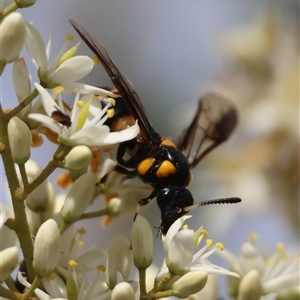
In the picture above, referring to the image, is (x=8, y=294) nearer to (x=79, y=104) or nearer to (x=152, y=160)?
(x=79, y=104)

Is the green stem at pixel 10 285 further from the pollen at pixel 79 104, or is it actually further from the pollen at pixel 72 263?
the pollen at pixel 79 104

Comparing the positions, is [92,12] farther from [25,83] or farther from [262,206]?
[25,83]

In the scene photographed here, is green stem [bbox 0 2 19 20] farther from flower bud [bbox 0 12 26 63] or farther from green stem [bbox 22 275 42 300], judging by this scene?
green stem [bbox 22 275 42 300]

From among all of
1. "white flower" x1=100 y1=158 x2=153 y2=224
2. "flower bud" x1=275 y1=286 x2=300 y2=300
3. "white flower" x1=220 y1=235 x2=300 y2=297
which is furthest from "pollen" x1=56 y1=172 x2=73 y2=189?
"flower bud" x1=275 y1=286 x2=300 y2=300

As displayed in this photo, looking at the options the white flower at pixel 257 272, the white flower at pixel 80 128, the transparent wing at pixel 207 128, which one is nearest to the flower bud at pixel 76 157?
the white flower at pixel 80 128

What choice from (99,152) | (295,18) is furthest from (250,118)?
(99,152)

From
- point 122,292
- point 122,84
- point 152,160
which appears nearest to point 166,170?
point 152,160
